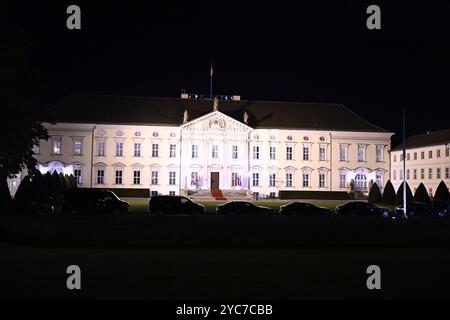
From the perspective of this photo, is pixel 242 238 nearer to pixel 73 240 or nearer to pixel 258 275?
pixel 73 240

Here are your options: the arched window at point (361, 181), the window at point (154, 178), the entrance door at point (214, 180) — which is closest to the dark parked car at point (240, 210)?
the entrance door at point (214, 180)

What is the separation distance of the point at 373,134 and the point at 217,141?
19.4m

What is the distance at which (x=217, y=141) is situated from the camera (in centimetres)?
7181

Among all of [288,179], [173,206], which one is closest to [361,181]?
[288,179]

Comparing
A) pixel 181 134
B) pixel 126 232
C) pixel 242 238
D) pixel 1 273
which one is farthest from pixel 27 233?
pixel 181 134

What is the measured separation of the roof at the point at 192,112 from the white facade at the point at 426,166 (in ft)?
22.5

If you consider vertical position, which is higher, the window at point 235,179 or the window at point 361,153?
the window at point 361,153

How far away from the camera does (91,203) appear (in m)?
36.9

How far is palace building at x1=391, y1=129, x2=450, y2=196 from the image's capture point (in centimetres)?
7200

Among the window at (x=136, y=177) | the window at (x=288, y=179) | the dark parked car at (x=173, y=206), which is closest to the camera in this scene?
the dark parked car at (x=173, y=206)

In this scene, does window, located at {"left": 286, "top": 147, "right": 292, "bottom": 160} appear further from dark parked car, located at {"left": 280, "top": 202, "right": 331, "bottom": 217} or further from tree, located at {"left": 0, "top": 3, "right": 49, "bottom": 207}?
tree, located at {"left": 0, "top": 3, "right": 49, "bottom": 207}

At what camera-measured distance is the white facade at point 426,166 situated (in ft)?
236

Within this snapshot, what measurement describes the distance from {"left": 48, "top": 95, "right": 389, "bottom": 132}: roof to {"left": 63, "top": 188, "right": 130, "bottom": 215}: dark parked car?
3424cm

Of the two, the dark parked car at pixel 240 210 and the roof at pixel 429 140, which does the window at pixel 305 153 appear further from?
the dark parked car at pixel 240 210
